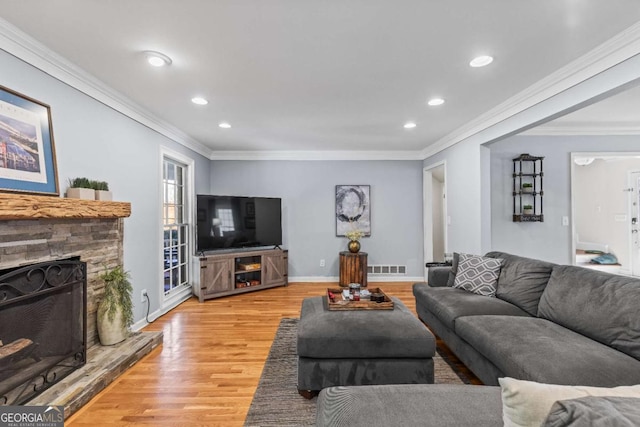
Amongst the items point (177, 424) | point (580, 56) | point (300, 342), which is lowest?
point (177, 424)

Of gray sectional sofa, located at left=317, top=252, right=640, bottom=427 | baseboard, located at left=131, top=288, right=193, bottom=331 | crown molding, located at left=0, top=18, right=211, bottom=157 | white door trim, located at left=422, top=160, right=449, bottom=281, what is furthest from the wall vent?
crown molding, located at left=0, top=18, right=211, bottom=157

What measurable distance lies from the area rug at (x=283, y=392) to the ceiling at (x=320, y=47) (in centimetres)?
239

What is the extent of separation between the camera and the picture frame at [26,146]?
70.3 inches

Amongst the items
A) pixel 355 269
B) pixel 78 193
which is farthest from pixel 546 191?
pixel 78 193

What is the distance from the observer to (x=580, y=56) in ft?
7.04

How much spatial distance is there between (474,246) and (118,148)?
418 cm

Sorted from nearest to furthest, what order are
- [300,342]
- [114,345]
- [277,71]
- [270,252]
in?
[300,342] < [277,71] < [114,345] < [270,252]

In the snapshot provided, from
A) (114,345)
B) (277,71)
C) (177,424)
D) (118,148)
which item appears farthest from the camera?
(118,148)

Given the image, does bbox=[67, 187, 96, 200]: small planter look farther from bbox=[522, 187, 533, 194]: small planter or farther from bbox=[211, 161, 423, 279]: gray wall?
bbox=[522, 187, 533, 194]: small planter

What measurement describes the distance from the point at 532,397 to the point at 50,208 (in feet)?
8.52

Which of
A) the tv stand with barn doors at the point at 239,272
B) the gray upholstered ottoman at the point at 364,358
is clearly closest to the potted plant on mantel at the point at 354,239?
the tv stand with barn doors at the point at 239,272

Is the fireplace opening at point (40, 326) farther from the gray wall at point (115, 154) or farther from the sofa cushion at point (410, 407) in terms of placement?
the sofa cushion at point (410, 407)

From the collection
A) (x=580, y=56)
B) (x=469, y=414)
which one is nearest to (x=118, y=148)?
(x=469, y=414)

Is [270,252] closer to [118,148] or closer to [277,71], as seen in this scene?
[118,148]
